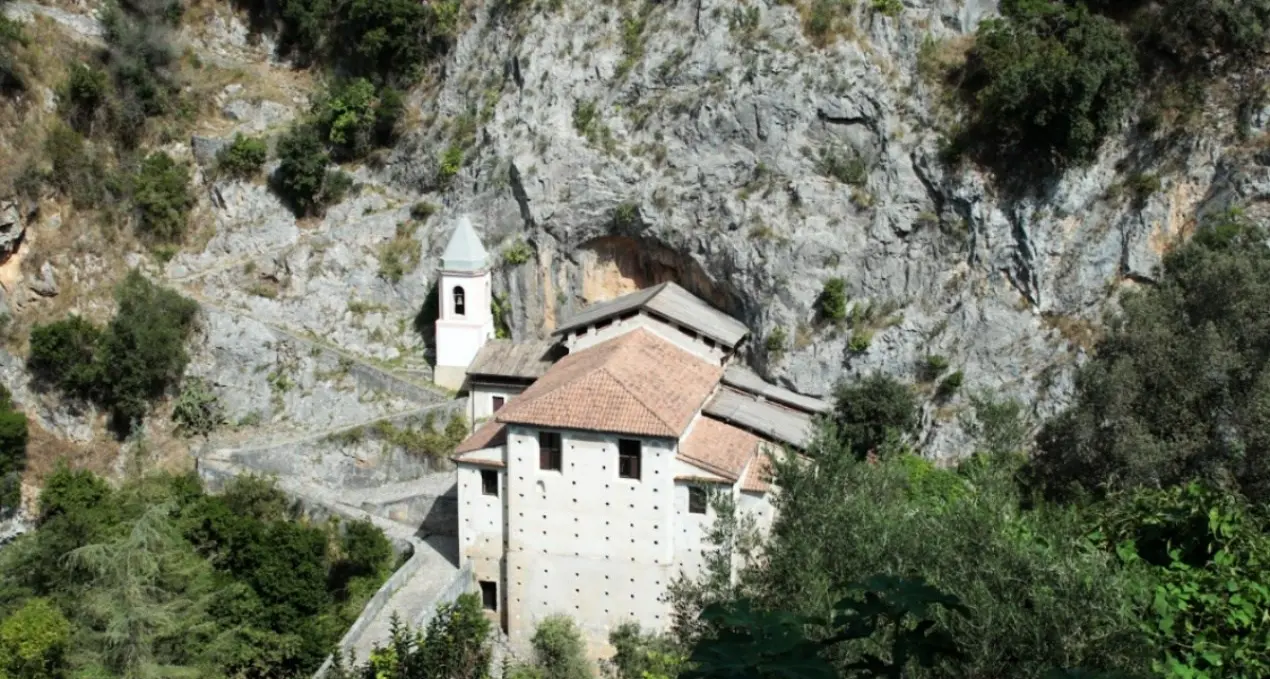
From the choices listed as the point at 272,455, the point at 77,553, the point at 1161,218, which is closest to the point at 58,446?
the point at 272,455

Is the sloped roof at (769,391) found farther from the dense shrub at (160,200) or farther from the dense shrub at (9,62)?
the dense shrub at (9,62)

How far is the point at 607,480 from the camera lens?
94.8ft

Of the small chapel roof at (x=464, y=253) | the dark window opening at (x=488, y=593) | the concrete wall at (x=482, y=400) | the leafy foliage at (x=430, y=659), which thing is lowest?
the leafy foliage at (x=430, y=659)

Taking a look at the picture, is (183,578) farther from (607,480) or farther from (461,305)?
(461,305)

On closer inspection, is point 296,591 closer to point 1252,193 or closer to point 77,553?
point 77,553

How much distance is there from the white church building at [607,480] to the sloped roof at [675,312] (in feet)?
3.62

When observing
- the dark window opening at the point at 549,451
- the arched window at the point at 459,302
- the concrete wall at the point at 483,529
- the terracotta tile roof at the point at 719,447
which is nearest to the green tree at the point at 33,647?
the concrete wall at the point at 483,529

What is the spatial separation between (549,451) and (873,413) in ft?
36.4

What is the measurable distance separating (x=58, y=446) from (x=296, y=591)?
15566 mm

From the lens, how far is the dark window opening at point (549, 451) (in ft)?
96.2

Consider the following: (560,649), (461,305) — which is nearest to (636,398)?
(560,649)

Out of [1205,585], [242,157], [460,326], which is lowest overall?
[1205,585]

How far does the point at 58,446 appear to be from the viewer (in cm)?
3853

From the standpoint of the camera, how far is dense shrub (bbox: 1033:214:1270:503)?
867 inches
